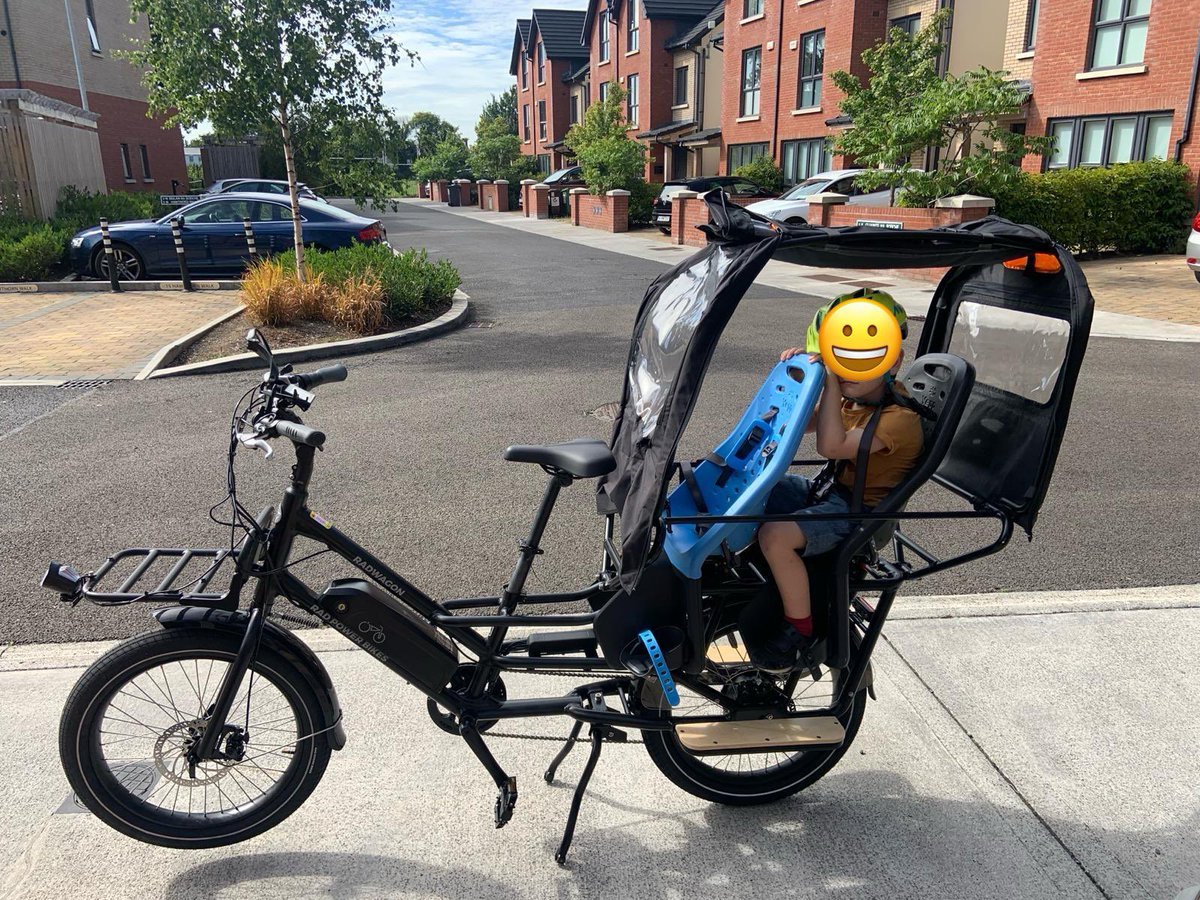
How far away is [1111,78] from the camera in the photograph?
18500 millimetres

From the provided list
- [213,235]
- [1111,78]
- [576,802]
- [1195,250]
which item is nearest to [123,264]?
[213,235]

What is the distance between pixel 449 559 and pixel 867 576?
97.0 inches

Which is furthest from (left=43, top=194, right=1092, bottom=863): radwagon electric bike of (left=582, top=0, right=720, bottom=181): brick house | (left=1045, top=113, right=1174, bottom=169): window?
(left=582, top=0, right=720, bottom=181): brick house

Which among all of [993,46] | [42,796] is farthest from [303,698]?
[993,46]

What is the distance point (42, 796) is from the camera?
9.68ft

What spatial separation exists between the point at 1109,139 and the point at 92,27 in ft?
103

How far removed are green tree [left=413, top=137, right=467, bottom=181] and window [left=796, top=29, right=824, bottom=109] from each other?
2827 centimetres

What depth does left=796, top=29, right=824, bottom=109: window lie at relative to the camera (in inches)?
1111

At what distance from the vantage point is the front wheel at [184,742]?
2516mm

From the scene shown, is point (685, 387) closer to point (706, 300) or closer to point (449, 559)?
point (706, 300)

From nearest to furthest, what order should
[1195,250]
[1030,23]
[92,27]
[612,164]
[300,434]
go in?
[300,434]
[1195,250]
[1030,23]
[612,164]
[92,27]

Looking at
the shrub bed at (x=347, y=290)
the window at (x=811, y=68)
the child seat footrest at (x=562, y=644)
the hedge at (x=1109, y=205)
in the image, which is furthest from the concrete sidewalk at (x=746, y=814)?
the window at (x=811, y=68)

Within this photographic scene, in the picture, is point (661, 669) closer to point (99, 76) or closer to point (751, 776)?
point (751, 776)

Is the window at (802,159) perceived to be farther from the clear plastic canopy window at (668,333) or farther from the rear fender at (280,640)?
the rear fender at (280,640)
